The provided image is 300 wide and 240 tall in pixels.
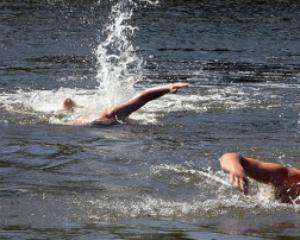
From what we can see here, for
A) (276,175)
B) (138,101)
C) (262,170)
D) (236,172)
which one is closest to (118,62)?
(138,101)

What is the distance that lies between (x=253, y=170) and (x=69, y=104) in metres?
6.89

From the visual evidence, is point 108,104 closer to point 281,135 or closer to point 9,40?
point 281,135

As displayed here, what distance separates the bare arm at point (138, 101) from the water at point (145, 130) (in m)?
0.25

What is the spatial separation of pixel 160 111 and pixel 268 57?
926cm

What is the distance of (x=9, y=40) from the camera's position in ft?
84.2

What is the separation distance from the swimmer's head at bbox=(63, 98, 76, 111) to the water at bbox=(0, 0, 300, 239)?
16 centimetres

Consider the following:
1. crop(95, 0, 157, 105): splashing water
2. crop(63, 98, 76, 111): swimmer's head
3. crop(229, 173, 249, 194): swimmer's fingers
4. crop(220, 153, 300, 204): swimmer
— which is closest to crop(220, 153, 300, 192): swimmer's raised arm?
crop(220, 153, 300, 204): swimmer

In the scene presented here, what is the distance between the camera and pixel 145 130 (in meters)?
13.6

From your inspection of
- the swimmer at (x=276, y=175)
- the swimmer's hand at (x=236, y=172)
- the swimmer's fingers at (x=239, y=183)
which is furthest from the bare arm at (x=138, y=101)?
the swimmer's fingers at (x=239, y=183)

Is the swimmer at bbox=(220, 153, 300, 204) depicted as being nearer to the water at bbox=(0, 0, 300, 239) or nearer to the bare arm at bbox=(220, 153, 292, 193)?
the bare arm at bbox=(220, 153, 292, 193)

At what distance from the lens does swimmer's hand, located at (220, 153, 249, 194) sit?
7191 millimetres

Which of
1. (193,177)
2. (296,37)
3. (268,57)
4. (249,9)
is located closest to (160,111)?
(193,177)

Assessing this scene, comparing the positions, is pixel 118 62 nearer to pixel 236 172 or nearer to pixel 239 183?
pixel 236 172

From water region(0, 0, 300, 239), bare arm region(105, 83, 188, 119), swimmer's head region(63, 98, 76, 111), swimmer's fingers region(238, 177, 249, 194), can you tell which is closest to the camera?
swimmer's fingers region(238, 177, 249, 194)
